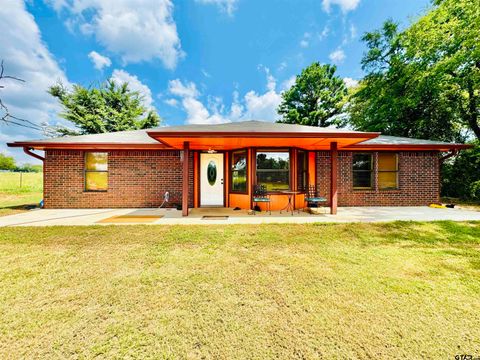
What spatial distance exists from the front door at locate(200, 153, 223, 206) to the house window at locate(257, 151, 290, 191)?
5.84 feet

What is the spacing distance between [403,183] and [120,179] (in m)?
11.4

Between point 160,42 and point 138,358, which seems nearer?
point 138,358

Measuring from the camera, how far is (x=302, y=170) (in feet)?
25.9

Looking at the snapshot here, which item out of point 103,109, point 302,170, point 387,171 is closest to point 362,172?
point 387,171

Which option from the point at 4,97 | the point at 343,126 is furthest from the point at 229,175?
the point at 343,126

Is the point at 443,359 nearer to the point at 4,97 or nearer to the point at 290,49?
the point at 4,97

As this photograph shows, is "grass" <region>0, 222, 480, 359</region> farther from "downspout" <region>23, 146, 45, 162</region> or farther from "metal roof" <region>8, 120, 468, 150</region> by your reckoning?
"downspout" <region>23, 146, 45, 162</region>

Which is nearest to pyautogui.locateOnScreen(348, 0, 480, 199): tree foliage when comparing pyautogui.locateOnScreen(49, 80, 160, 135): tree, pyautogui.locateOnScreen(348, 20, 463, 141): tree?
pyautogui.locateOnScreen(348, 20, 463, 141): tree

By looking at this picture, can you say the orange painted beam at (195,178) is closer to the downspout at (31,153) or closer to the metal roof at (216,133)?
the metal roof at (216,133)

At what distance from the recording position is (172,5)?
13.7 m

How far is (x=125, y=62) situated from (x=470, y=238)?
2501 centimetres

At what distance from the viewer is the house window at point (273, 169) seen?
747cm

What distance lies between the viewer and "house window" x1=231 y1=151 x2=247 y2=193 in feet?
25.2

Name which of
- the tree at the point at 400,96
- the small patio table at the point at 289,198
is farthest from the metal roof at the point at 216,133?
the tree at the point at 400,96
